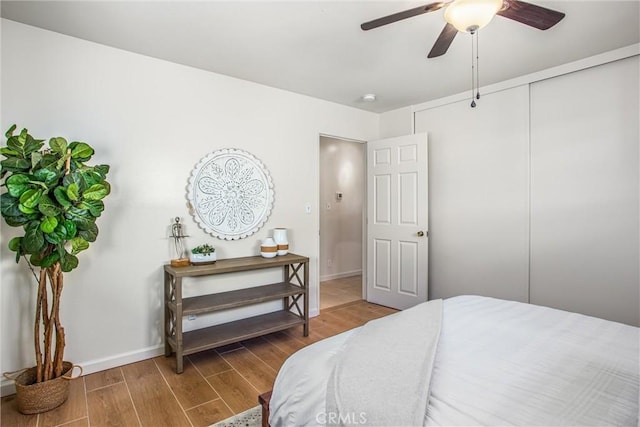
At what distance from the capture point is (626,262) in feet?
8.11

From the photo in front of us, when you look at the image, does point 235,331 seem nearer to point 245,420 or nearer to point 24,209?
point 245,420

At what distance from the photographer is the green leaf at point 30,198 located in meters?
1.71

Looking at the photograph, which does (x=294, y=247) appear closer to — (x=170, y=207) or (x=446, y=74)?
(x=170, y=207)

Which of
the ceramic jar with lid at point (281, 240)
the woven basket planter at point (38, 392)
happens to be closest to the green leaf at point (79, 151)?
the woven basket planter at point (38, 392)

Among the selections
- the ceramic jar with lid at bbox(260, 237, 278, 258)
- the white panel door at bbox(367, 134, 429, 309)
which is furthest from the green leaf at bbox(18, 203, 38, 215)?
the white panel door at bbox(367, 134, 429, 309)

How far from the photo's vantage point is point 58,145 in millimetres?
1897

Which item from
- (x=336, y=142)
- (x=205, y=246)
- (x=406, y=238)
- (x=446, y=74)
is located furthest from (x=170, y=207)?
(x=336, y=142)

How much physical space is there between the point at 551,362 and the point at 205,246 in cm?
236

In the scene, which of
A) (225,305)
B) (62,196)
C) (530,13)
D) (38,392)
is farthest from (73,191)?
(530,13)

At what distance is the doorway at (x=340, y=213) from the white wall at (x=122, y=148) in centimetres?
218

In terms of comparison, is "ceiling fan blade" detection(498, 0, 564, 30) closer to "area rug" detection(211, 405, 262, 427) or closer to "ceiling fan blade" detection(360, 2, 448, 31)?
"ceiling fan blade" detection(360, 2, 448, 31)

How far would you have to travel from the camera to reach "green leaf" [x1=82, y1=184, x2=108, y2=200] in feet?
6.22

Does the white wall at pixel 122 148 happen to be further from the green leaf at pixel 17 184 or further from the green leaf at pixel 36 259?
the green leaf at pixel 17 184

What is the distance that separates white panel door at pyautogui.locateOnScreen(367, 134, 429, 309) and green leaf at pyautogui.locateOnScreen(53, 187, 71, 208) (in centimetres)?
306
